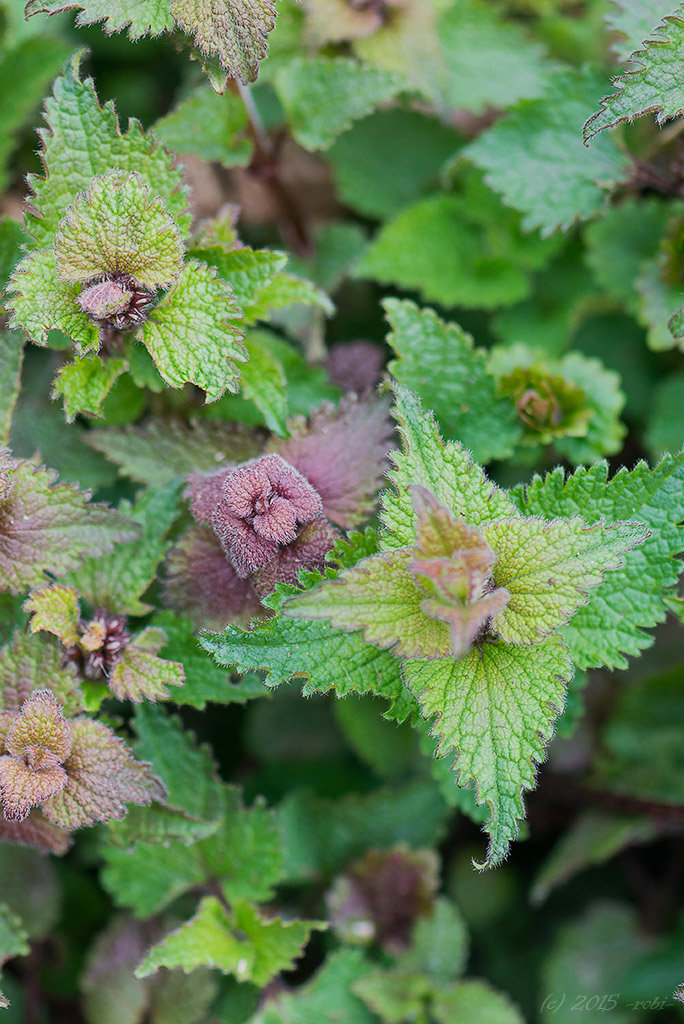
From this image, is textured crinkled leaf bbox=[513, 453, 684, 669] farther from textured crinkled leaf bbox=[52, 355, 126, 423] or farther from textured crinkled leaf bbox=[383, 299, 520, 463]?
textured crinkled leaf bbox=[52, 355, 126, 423]

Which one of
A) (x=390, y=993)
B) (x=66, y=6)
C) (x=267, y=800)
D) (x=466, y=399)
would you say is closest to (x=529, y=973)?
(x=390, y=993)

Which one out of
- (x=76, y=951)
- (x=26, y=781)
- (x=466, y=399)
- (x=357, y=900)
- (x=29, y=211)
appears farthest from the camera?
(x=76, y=951)

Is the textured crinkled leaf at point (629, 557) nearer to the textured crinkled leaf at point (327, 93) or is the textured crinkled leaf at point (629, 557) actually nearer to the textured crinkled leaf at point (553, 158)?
the textured crinkled leaf at point (553, 158)

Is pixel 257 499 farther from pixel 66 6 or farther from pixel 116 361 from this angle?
pixel 66 6

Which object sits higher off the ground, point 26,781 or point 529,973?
point 26,781

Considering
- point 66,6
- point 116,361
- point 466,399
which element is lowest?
point 466,399

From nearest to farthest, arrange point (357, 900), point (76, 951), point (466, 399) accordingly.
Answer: point (466, 399) → point (357, 900) → point (76, 951)

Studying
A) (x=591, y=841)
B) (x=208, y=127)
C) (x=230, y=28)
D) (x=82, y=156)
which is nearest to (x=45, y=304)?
(x=82, y=156)

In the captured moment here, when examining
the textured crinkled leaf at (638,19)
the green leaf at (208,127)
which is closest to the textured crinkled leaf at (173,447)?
the green leaf at (208,127)
